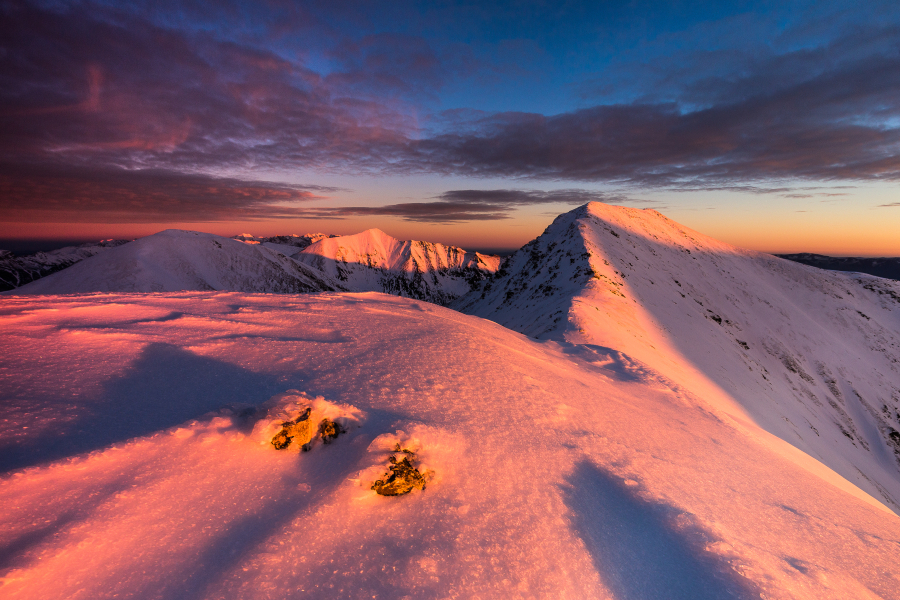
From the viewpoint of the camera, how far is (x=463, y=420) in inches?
238

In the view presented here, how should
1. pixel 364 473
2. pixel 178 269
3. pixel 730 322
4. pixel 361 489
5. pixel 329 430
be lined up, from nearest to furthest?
pixel 361 489
pixel 364 473
pixel 329 430
pixel 730 322
pixel 178 269

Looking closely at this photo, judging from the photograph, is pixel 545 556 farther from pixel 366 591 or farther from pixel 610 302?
pixel 610 302

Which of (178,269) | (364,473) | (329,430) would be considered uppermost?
(329,430)

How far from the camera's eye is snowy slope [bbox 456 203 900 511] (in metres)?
23.3

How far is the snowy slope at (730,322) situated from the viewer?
23.3 m

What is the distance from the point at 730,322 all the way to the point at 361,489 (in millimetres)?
48685

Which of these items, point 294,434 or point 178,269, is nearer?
point 294,434

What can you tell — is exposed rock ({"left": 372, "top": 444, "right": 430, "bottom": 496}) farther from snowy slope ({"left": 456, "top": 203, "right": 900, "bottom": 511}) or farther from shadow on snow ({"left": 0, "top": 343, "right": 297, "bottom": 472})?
snowy slope ({"left": 456, "top": 203, "right": 900, "bottom": 511})

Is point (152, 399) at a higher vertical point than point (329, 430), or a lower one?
higher

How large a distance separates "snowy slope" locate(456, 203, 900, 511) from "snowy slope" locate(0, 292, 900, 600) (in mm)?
8458

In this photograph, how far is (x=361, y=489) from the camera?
173 inches

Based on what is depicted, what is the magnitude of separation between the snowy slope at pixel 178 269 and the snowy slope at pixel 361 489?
269 ft

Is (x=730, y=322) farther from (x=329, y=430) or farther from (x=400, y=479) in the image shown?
(x=329, y=430)

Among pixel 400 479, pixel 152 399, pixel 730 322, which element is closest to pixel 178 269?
pixel 152 399
